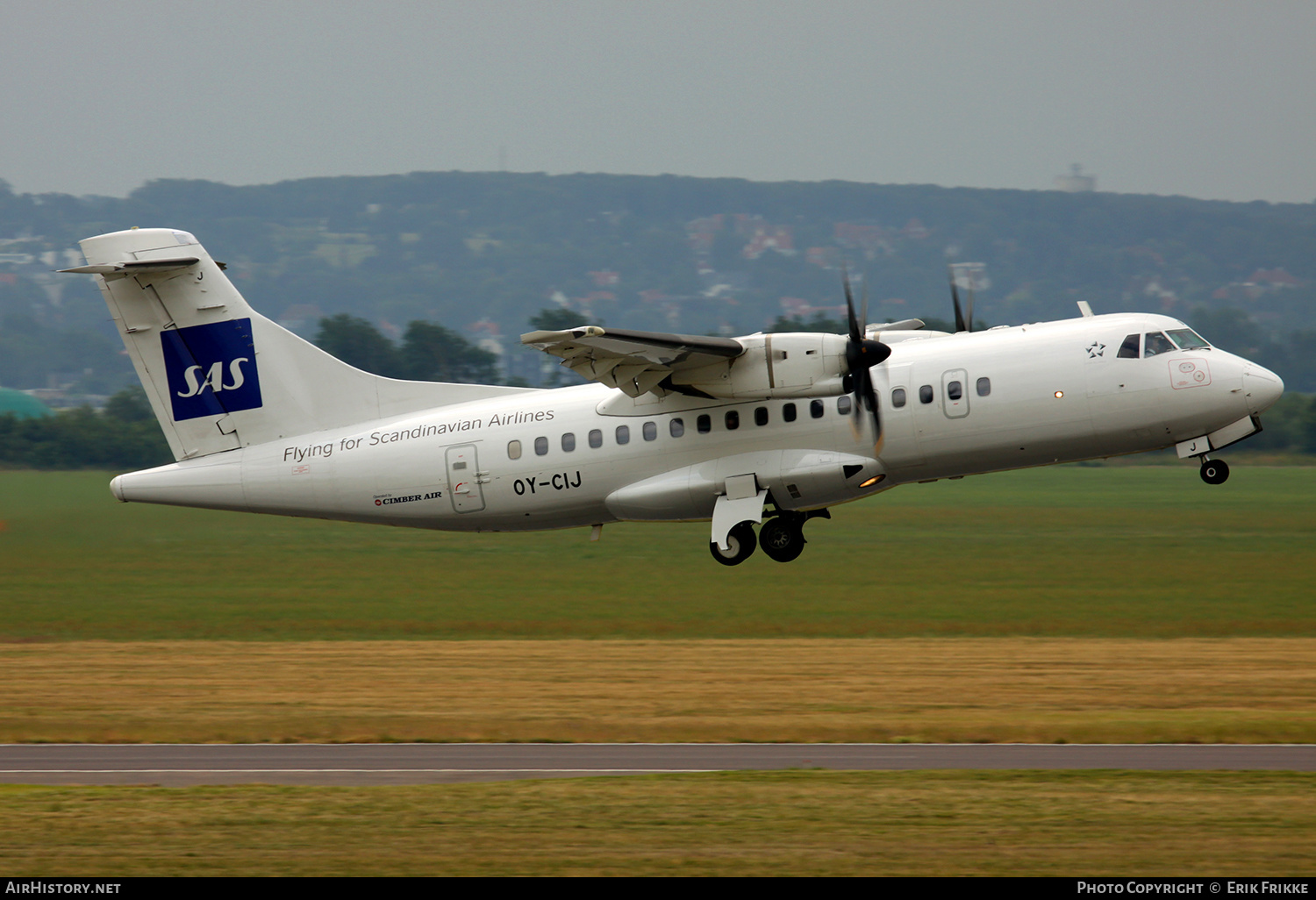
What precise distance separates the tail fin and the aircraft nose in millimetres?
12874

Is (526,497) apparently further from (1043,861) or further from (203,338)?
(1043,861)

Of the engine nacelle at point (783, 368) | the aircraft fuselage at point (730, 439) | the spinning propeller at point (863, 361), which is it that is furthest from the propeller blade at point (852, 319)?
the aircraft fuselage at point (730, 439)

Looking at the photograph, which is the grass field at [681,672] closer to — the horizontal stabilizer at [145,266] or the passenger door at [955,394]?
the passenger door at [955,394]

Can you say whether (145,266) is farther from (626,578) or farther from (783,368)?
(626,578)

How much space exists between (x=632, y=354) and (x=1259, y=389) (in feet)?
32.9

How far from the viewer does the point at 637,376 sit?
75.1 ft

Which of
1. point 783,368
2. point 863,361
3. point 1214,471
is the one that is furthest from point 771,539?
point 1214,471

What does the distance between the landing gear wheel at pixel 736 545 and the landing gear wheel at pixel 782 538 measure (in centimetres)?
32

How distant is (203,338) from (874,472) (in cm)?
1285

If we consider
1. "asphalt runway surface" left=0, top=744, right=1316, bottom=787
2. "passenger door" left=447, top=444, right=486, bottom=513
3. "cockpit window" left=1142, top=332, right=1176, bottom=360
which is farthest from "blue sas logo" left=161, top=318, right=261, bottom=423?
"cockpit window" left=1142, top=332, right=1176, bottom=360

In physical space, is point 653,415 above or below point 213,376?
below

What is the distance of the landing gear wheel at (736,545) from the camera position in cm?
2350

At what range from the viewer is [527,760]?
2222cm
